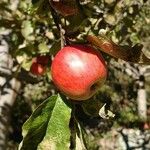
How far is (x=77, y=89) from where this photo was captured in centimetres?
85

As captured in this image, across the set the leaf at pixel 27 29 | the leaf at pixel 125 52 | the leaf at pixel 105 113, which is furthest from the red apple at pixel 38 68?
the leaf at pixel 125 52

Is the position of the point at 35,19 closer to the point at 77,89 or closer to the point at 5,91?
the point at 5,91

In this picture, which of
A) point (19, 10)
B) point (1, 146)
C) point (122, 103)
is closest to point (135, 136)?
point (122, 103)

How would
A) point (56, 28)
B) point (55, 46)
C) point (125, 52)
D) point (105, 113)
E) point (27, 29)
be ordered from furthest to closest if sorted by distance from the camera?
1. point (27, 29)
2. point (56, 28)
3. point (55, 46)
4. point (105, 113)
5. point (125, 52)

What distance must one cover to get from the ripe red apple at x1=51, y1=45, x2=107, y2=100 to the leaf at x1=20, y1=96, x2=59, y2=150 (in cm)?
8

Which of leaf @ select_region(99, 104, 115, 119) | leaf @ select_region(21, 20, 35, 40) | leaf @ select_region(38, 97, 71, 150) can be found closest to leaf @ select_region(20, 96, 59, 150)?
leaf @ select_region(38, 97, 71, 150)

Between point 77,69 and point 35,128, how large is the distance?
151 millimetres

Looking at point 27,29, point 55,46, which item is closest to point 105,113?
point 55,46

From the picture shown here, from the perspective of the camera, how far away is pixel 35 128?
88 centimetres

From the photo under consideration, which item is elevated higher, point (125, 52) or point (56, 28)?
point (125, 52)

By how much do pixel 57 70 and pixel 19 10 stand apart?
1462 mm

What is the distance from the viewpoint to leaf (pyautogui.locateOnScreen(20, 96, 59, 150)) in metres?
0.86

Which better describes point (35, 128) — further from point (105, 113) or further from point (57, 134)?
point (105, 113)

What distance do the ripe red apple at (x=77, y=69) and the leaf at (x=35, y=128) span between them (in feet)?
0.25
